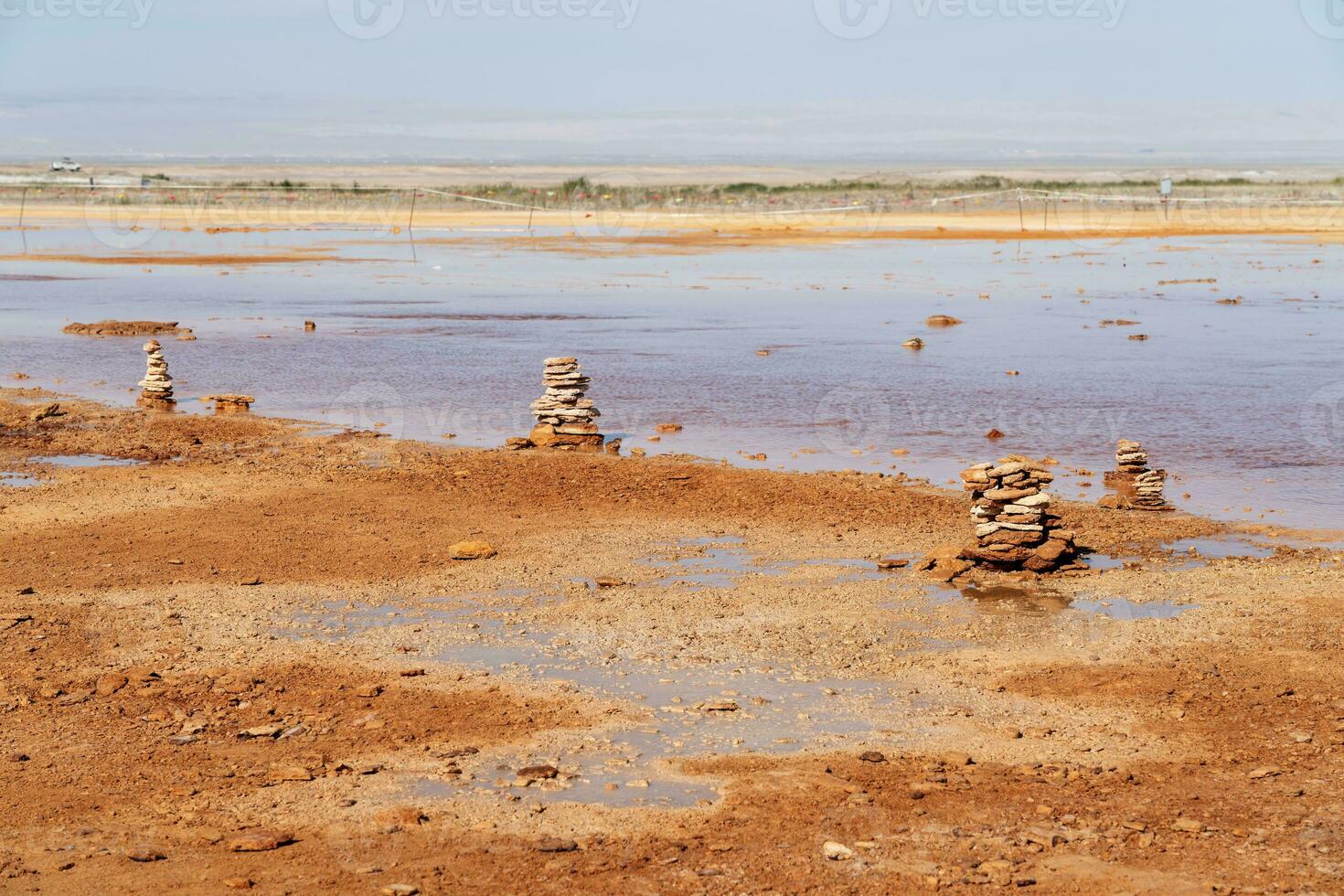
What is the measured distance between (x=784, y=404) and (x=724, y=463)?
478cm

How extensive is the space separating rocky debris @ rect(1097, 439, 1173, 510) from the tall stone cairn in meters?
5.68

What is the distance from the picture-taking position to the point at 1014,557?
465 inches

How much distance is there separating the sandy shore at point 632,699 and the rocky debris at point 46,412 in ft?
15.1

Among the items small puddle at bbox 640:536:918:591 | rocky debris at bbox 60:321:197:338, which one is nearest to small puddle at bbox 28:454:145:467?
small puddle at bbox 640:536:918:591

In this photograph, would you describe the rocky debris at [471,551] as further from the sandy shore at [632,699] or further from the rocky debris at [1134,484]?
the rocky debris at [1134,484]

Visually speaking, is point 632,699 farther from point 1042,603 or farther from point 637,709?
point 1042,603

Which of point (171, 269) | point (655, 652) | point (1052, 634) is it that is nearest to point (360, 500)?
point (655, 652)

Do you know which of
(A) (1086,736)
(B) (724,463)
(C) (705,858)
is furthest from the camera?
(B) (724,463)

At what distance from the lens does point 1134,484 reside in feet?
48.8

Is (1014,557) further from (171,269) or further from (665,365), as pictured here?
(171,269)

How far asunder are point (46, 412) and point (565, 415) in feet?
21.9

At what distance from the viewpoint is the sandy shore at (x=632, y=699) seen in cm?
684

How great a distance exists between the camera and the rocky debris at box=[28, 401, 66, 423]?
18422 mm

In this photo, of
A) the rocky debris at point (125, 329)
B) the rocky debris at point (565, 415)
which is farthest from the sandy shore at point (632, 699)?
the rocky debris at point (125, 329)
